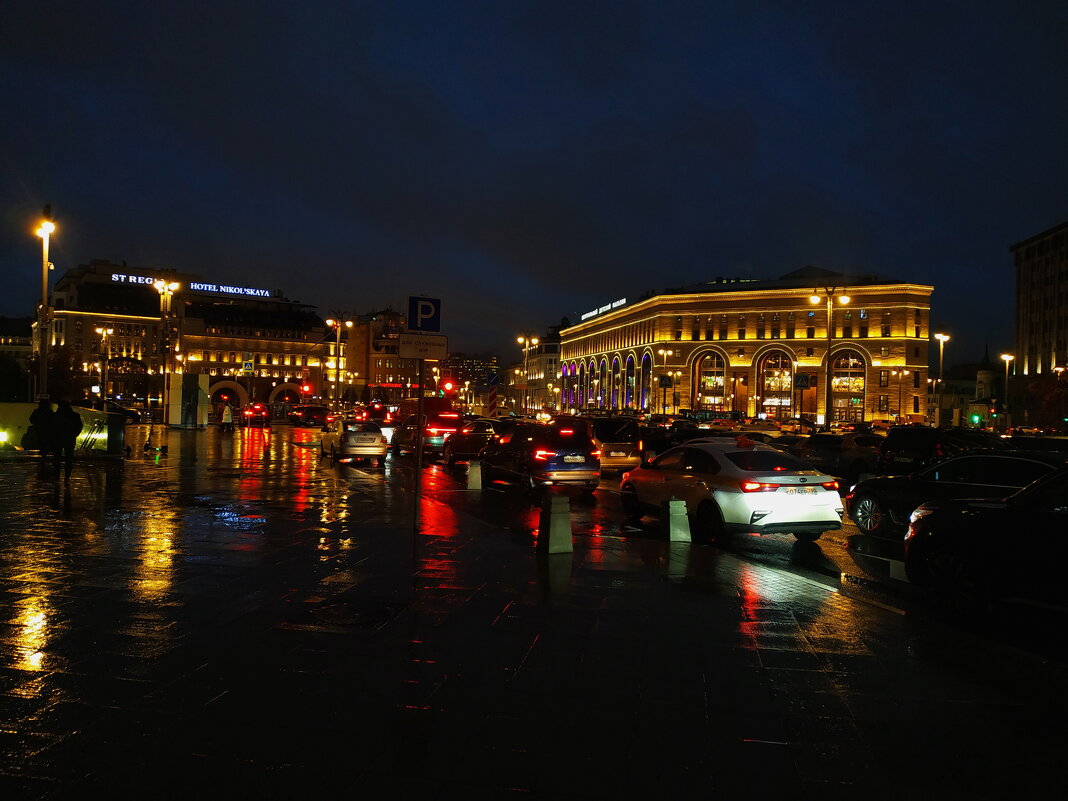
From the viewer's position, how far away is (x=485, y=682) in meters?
5.46

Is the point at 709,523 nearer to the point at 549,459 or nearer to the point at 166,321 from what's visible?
the point at 549,459

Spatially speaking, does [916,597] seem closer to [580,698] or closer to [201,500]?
[580,698]

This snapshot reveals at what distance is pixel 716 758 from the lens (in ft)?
14.4

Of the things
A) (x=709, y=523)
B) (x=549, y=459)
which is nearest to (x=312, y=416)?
(x=549, y=459)

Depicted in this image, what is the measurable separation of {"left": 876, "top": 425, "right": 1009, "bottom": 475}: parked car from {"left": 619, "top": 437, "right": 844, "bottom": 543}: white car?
33.6 ft

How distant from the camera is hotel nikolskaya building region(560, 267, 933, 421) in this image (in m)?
98.5

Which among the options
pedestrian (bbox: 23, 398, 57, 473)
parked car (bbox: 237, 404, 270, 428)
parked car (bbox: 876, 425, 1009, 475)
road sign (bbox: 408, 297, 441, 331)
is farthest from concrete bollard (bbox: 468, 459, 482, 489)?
parked car (bbox: 237, 404, 270, 428)

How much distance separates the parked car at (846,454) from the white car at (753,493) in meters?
13.3

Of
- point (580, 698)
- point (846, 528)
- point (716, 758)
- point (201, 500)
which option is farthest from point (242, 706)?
point (846, 528)

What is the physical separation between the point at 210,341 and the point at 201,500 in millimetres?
110319

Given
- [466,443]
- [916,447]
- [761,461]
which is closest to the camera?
[761,461]

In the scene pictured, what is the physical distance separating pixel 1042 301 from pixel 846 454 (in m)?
90.0

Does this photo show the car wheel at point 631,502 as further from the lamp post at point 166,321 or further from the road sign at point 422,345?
the lamp post at point 166,321

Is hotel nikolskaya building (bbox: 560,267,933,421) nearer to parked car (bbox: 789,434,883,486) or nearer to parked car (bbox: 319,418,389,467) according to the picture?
parked car (bbox: 789,434,883,486)
